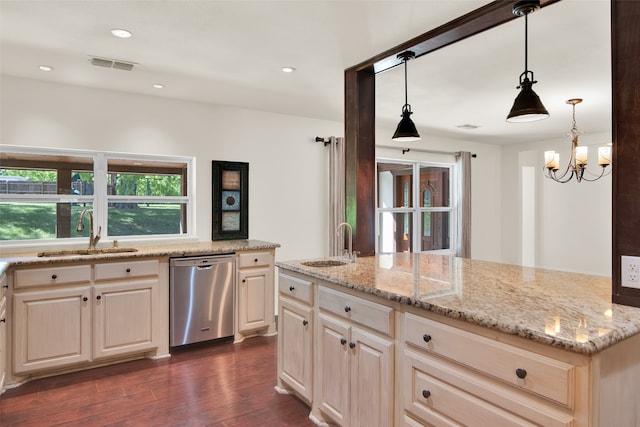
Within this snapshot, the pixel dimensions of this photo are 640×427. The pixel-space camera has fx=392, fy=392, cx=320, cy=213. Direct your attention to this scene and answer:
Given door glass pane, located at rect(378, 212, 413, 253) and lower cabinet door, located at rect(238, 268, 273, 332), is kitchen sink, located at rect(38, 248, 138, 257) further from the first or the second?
door glass pane, located at rect(378, 212, 413, 253)

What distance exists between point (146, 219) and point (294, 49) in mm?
2433

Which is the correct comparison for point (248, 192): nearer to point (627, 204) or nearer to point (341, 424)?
point (341, 424)

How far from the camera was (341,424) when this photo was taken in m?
2.15

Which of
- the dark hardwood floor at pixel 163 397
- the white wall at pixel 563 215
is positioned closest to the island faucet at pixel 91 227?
the dark hardwood floor at pixel 163 397

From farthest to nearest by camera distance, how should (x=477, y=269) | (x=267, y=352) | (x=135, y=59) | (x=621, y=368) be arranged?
(x=267, y=352) → (x=135, y=59) → (x=477, y=269) → (x=621, y=368)

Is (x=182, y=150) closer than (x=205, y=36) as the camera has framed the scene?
No

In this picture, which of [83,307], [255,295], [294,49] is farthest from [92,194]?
[294,49]

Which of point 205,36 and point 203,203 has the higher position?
point 205,36

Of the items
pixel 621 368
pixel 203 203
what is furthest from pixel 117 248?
pixel 621 368

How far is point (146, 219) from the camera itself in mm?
4105

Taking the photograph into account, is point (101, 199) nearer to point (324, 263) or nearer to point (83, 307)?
point (83, 307)

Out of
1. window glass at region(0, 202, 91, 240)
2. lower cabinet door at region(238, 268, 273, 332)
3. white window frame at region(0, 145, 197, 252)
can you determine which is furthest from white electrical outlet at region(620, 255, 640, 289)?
window glass at region(0, 202, 91, 240)

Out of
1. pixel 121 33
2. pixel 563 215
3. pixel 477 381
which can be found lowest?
pixel 477 381

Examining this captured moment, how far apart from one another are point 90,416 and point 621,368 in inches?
112
